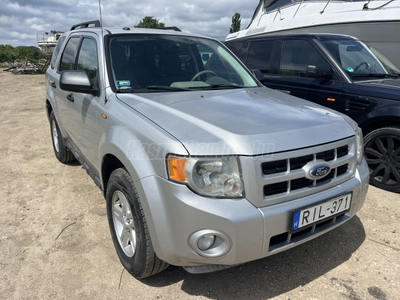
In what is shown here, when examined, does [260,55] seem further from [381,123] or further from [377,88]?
[381,123]

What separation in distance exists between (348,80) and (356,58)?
2.13 ft

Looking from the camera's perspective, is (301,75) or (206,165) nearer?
(206,165)

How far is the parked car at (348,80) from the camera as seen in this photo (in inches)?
138

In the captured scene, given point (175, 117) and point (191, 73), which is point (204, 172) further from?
point (191, 73)

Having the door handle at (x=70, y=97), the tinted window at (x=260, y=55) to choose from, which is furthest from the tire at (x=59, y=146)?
the tinted window at (x=260, y=55)

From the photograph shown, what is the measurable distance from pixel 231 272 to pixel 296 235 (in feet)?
2.15

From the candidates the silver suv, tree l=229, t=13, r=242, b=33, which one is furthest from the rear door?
tree l=229, t=13, r=242, b=33

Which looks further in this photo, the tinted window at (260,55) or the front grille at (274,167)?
the tinted window at (260,55)

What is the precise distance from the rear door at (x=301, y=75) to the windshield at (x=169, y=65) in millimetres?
1357

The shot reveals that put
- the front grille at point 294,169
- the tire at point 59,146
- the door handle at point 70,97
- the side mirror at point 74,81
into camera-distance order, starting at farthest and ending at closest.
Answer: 1. the tire at point 59,146
2. the door handle at point 70,97
3. the side mirror at point 74,81
4. the front grille at point 294,169

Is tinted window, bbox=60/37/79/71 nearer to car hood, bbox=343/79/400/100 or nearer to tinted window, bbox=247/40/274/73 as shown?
tinted window, bbox=247/40/274/73

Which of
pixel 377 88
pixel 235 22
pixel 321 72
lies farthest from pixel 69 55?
pixel 235 22

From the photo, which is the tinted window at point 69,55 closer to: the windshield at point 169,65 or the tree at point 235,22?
the windshield at point 169,65

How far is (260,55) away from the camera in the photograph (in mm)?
5219
